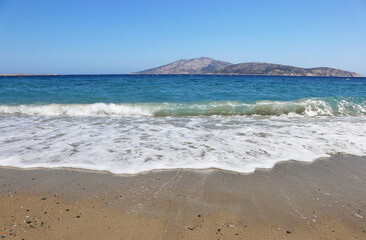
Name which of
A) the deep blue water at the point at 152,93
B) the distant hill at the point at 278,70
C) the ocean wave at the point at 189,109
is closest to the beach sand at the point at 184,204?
the ocean wave at the point at 189,109

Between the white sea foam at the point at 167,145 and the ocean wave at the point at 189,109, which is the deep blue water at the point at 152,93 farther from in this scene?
the white sea foam at the point at 167,145

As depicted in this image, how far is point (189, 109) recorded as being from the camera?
38.1 feet

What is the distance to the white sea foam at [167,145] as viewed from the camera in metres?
4.36

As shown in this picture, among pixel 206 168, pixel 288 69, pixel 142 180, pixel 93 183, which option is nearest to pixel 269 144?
pixel 206 168

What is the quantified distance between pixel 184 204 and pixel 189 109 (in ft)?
28.9

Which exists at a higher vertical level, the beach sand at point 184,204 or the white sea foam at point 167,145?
the white sea foam at point 167,145

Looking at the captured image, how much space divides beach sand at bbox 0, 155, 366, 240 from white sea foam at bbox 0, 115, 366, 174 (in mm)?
412

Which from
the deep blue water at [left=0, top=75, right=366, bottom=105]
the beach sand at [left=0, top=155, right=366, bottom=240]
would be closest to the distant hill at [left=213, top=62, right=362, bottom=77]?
the deep blue water at [left=0, top=75, right=366, bottom=105]

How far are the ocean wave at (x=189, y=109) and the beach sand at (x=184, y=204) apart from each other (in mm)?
7238

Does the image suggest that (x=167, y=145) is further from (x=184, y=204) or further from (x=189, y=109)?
(x=189, y=109)

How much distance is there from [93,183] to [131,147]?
174cm

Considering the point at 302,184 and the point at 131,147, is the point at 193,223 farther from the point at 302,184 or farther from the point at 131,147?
the point at 131,147

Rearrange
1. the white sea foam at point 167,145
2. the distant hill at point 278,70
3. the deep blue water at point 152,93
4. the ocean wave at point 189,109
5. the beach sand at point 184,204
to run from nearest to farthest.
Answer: the beach sand at point 184,204 < the white sea foam at point 167,145 < the ocean wave at point 189,109 < the deep blue water at point 152,93 < the distant hill at point 278,70

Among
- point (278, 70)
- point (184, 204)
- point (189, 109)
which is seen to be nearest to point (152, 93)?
point (189, 109)
